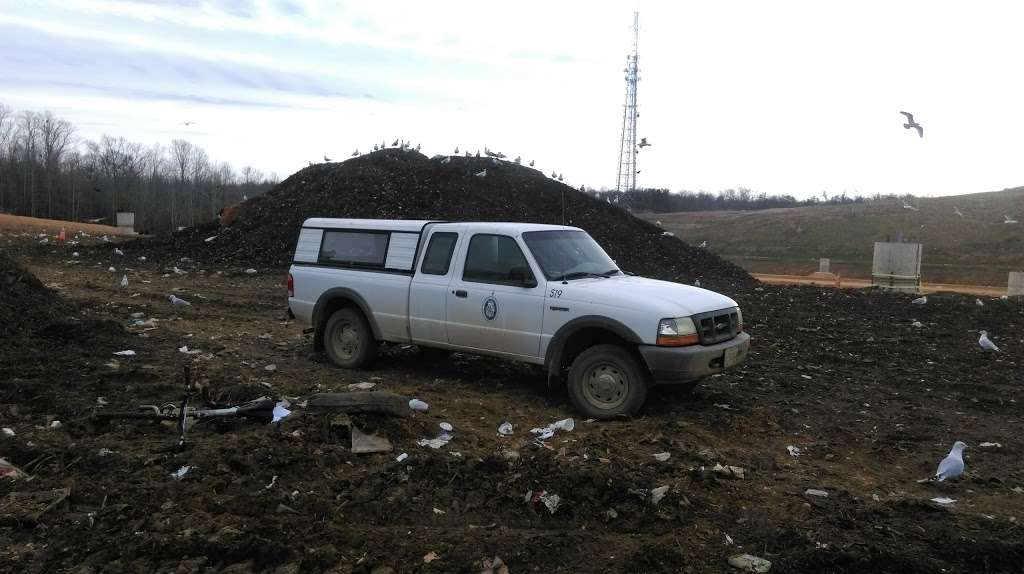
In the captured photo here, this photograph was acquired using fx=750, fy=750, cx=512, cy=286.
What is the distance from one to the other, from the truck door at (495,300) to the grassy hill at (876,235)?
35.0 metres

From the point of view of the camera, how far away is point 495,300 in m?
7.48

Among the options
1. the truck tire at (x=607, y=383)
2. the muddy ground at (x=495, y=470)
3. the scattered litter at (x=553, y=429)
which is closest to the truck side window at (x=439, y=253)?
the muddy ground at (x=495, y=470)

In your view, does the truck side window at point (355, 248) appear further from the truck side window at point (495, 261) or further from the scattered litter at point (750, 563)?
the scattered litter at point (750, 563)

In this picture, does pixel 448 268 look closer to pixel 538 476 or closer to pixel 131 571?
pixel 538 476

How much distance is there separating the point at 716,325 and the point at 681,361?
2.27 feet

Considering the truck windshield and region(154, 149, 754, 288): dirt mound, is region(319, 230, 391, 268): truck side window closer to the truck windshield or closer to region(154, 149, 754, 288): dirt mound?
the truck windshield

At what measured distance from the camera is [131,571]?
12.6 ft

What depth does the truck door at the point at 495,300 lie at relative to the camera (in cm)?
730

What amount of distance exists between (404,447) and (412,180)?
17888 millimetres

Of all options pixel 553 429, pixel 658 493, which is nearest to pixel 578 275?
A: pixel 553 429

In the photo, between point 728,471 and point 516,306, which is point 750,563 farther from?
point 516,306

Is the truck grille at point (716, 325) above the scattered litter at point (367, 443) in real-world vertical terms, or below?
above

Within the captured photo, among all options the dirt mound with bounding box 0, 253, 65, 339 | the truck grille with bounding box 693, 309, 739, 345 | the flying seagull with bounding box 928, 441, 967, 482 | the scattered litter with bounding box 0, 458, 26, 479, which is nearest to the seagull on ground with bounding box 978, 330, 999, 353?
the truck grille with bounding box 693, 309, 739, 345

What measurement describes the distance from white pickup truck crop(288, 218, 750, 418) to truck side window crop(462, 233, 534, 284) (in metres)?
0.01
